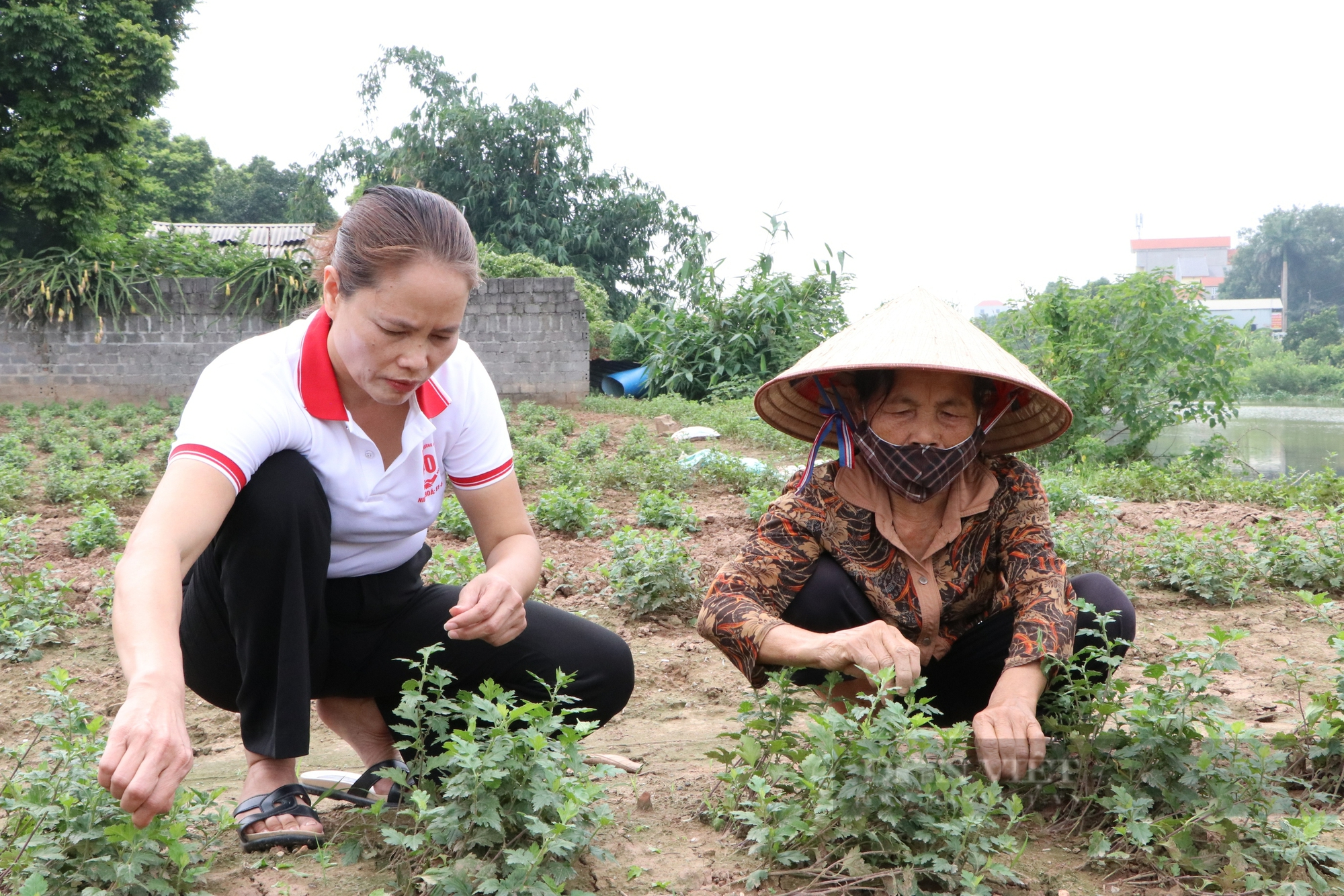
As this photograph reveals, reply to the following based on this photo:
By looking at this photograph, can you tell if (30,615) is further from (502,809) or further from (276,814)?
(502,809)

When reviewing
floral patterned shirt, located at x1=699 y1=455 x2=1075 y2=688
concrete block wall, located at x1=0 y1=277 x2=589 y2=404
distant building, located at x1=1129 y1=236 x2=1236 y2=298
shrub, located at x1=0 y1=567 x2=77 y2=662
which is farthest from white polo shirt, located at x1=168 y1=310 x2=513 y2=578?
distant building, located at x1=1129 y1=236 x2=1236 y2=298

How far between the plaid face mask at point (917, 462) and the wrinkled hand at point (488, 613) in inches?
33.4

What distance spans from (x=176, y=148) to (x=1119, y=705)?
42739 millimetres

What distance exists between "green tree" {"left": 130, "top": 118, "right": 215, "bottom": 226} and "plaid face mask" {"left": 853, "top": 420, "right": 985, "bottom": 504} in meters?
36.2

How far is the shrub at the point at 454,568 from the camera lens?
134 inches

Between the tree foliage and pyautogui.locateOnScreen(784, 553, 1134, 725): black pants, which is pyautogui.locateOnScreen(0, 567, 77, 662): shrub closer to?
pyautogui.locateOnScreen(784, 553, 1134, 725): black pants

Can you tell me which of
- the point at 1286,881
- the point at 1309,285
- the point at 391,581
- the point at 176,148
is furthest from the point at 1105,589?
the point at 1309,285

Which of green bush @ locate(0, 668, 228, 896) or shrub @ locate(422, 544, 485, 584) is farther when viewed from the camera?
shrub @ locate(422, 544, 485, 584)

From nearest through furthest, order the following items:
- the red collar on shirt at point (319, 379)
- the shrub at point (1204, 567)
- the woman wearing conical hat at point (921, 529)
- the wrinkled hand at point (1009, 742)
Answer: the wrinkled hand at point (1009, 742) < the red collar on shirt at point (319, 379) < the woman wearing conical hat at point (921, 529) < the shrub at point (1204, 567)

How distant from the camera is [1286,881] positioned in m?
1.74

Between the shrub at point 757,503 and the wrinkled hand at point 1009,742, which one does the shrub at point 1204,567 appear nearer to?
the shrub at point 757,503

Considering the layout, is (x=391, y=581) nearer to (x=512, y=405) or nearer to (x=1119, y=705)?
(x=1119, y=705)

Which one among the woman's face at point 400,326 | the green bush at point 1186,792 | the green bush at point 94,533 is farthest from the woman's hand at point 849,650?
the green bush at point 94,533

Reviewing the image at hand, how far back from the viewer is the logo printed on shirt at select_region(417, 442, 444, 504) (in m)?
2.24
